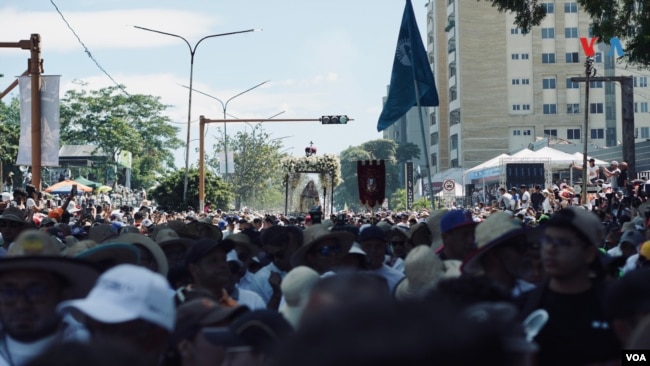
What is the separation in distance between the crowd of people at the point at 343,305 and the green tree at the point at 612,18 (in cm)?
1027

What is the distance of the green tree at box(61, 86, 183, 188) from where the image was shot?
95.6m

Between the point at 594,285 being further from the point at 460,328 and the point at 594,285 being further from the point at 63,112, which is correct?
the point at 63,112

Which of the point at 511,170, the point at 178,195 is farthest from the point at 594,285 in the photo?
the point at 178,195

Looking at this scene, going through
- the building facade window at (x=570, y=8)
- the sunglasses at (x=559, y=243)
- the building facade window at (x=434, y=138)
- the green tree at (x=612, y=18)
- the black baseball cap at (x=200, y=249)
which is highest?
the building facade window at (x=570, y=8)

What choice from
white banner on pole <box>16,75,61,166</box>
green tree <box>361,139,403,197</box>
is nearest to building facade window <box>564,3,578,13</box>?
green tree <box>361,139,403,197</box>

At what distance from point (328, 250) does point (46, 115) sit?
1050cm

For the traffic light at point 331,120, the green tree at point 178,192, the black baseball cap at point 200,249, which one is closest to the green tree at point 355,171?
the green tree at point 178,192

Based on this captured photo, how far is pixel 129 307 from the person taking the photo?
3.73 m

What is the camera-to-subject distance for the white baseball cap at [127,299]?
3715mm

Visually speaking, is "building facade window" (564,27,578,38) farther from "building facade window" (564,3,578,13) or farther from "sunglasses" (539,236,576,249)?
"sunglasses" (539,236,576,249)

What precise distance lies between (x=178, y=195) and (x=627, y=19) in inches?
1212

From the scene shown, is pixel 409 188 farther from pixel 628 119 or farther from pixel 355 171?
pixel 355 171

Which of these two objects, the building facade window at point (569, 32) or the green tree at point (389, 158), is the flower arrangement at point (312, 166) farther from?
the green tree at point (389, 158)

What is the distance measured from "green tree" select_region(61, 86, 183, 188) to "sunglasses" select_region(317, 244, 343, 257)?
85.1 metres
